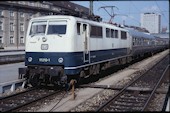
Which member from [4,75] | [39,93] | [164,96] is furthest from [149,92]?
[4,75]

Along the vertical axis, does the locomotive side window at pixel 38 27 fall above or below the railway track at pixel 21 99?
above

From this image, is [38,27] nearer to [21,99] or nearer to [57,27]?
[57,27]

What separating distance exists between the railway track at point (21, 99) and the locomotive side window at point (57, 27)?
236 cm

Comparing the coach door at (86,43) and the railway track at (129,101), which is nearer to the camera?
the railway track at (129,101)

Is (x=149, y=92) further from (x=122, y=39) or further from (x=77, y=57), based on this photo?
(x=122, y=39)

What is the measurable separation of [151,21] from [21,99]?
6057 centimetres

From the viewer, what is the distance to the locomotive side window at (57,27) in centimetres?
1194

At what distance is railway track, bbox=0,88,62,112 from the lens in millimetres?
9180

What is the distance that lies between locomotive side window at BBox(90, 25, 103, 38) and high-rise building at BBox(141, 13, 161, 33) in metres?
40.4

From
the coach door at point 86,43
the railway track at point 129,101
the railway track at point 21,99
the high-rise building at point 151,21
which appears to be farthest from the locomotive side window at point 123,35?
the high-rise building at point 151,21

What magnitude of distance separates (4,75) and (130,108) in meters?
7.37

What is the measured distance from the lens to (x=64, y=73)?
11.6 metres

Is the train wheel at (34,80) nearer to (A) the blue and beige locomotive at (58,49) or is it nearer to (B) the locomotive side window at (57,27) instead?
(A) the blue and beige locomotive at (58,49)

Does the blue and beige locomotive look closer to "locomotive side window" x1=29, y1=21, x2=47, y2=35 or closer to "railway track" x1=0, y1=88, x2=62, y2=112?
"locomotive side window" x1=29, y1=21, x2=47, y2=35
